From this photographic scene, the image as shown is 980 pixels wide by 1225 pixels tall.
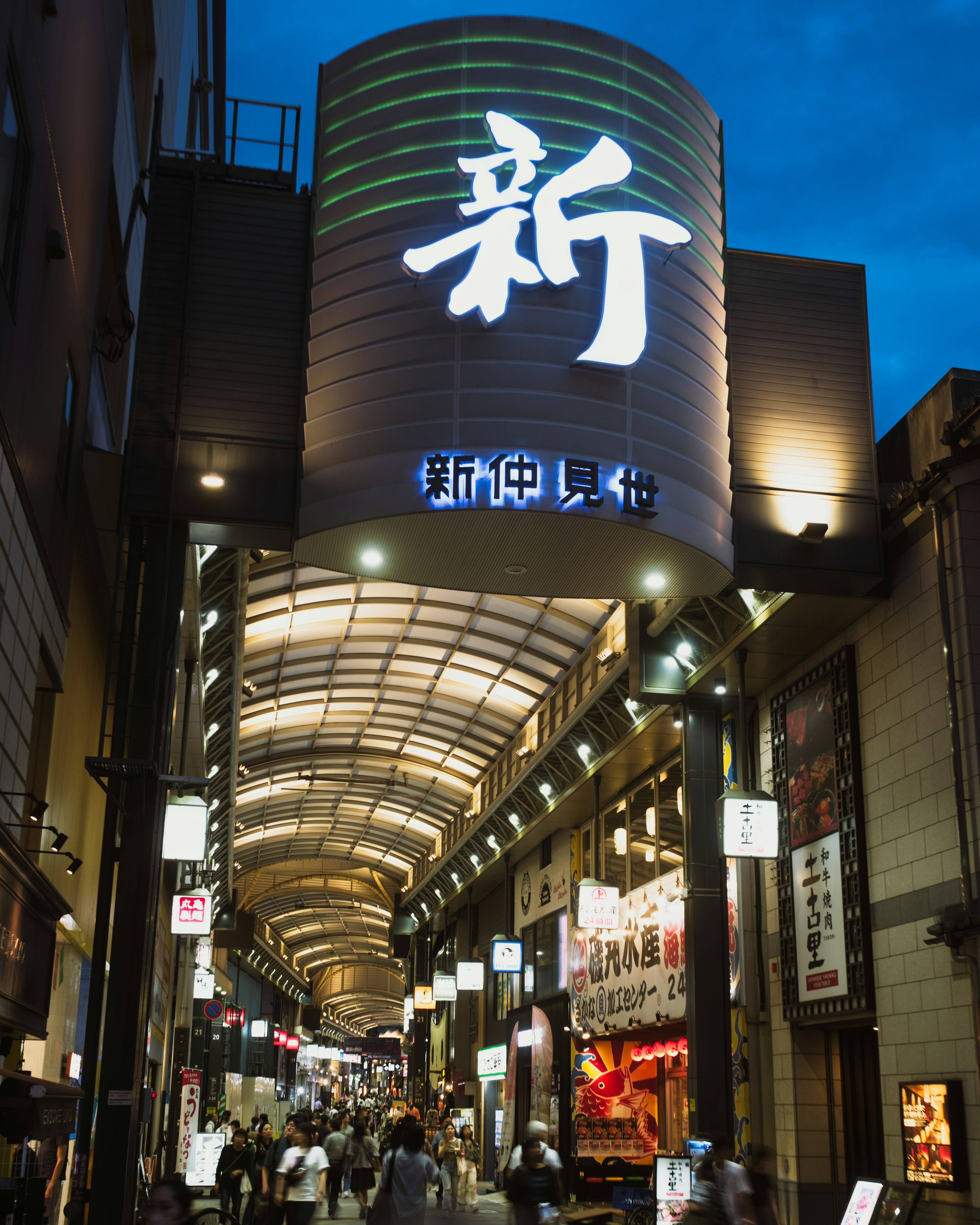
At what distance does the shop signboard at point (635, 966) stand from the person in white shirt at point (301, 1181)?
6528 millimetres

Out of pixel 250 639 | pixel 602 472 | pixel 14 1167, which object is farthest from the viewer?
pixel 250 639

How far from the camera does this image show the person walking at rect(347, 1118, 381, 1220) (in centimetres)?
1811

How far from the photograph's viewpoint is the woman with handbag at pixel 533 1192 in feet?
30.4

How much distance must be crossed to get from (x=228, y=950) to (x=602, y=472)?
38626 millimetres

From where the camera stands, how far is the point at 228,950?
45219 mm

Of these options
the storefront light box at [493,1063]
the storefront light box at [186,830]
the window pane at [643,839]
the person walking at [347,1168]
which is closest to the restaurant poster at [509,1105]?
the storefront light box at [493,1063]

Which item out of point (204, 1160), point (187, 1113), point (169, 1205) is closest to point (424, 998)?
point (187, 1113)

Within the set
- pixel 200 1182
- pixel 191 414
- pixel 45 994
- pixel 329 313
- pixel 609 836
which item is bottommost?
pixel 200 1182

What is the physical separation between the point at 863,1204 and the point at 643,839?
437 inches

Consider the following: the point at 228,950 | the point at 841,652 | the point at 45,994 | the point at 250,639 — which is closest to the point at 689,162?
the point at 841,652

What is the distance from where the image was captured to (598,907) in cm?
2052

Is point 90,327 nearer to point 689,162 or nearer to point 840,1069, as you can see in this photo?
point 689,162

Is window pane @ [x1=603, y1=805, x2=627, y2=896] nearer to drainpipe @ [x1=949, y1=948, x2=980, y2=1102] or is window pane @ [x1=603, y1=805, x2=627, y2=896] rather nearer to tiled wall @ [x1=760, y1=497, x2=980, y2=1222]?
tiled wall @ [x1=760, y1=497, x2=980, y2=1222]

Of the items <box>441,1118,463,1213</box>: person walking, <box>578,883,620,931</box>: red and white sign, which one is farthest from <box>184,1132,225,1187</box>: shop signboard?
<box>578,883,620,931</box>: red and white sign
